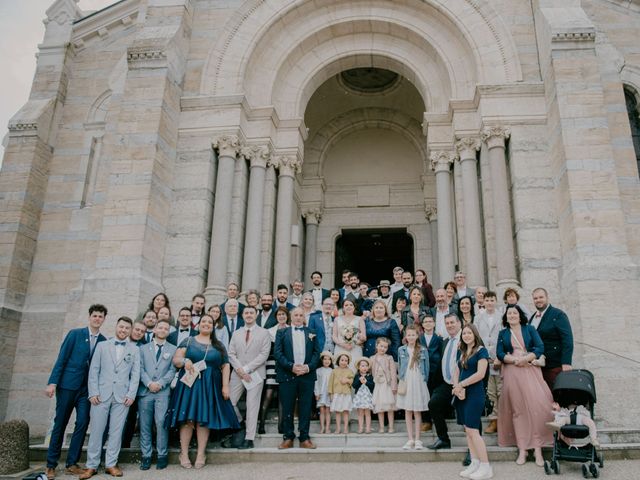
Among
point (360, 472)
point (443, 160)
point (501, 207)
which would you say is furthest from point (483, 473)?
point (443, 160)

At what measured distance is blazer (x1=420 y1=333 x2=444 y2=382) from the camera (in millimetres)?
7400

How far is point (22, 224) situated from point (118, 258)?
4761 mm

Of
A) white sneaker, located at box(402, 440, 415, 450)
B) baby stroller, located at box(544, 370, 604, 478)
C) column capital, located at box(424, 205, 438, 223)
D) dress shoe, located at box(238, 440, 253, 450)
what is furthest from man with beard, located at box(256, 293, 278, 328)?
column capital, located at box(424, 205, 438, 223)

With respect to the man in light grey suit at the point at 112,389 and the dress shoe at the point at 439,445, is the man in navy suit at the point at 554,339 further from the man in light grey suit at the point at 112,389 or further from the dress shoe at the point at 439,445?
the man in light grey suit at the point at 112,389

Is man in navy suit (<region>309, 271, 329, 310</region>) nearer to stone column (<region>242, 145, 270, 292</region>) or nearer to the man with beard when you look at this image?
the man with beard

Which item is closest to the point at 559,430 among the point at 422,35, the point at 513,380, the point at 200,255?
the point at 513,380

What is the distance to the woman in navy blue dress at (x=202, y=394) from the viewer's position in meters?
6.88

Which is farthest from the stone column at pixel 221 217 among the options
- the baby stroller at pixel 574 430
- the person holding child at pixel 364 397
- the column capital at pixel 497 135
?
the baby stroller at pixel 574 430

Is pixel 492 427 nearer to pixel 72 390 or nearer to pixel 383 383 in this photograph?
pixel 383 383

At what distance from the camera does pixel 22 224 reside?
1348 centimetres

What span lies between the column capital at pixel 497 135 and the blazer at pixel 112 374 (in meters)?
8.67

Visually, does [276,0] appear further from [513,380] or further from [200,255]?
[513,380]

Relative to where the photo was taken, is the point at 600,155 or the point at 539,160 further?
the point at 539,160

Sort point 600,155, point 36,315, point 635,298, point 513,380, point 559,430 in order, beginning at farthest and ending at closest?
point 36,315 → point 600,155 → point 635,298 → point 513,380 → point 559,430
